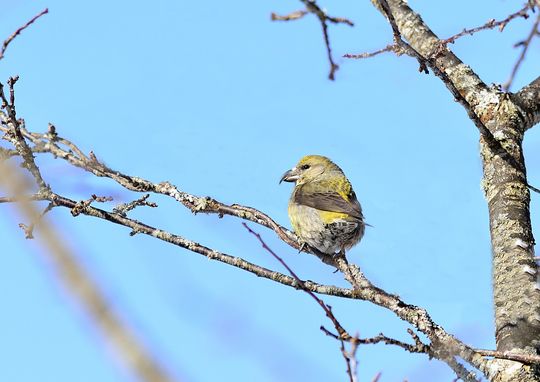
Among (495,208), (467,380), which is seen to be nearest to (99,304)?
(467,380)

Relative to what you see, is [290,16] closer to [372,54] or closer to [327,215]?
[372,54]

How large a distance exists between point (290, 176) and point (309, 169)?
25 centimetres

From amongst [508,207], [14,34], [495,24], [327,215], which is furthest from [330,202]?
[14,34]

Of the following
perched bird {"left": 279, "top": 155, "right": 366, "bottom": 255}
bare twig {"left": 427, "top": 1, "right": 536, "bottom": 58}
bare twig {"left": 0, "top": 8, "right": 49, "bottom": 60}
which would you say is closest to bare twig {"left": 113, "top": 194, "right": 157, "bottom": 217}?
bare twig {"left": 0, "top": 8, "right": 49, "bottom": 60}

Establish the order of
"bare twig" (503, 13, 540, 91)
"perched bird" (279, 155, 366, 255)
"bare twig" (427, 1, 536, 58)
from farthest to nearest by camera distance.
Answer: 1. "perched bird" (279, 155, 366, 255)
2. "bare twig" (503, 13, 540, 91)
3. "bare twig" (427, 1, 536, 58)

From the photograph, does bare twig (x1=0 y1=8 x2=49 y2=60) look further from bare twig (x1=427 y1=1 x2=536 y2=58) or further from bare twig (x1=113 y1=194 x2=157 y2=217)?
bare twig (x1=427 y1=1 x2=536 y2=58)

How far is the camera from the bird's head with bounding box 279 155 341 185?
6783 millimetres

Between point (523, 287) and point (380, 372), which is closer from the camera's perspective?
point (380, 372)

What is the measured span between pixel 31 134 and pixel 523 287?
12.8 feet

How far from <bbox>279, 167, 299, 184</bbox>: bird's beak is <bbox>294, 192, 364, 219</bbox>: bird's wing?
859mm

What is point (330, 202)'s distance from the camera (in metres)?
5.40

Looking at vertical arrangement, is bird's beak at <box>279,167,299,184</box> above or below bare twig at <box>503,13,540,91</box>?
above

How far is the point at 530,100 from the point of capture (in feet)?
16.3

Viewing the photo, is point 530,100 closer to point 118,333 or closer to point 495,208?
point 495,208
